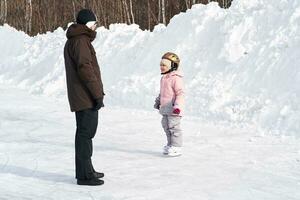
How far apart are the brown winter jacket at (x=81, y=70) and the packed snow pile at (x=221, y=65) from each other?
3.41m

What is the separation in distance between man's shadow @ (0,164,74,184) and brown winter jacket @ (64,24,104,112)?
37.4 inches

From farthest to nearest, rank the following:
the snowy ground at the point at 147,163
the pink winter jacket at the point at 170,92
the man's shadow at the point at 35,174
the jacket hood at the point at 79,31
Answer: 1. the pink winter jacket at the point at 170,92
2. the man's shadow at the point at 35,174
3. the jacket hood at the point at 79,31
4. the snowy ground at the point at 147,163

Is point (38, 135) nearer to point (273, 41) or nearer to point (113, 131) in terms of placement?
point (113, 131)

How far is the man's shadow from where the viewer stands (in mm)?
6133

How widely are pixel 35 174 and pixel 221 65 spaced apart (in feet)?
17.7

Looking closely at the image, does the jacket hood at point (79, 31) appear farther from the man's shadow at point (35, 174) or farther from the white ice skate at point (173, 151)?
the white ice skate at point (173, 151)

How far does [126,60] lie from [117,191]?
26.6 feet

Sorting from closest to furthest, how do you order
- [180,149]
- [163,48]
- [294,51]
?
[180,149] < [294,51] < [163,48]

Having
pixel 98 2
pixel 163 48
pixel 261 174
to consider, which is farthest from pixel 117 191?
pixel 98 2

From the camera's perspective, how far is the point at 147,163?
6.75 metres

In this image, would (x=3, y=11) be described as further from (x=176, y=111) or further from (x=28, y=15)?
(x=176, y=111)

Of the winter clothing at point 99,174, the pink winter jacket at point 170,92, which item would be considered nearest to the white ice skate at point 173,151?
the pink winter jacket at point 170,92

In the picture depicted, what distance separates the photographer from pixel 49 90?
13438 millimetres

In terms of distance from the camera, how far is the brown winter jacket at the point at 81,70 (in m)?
5.56
